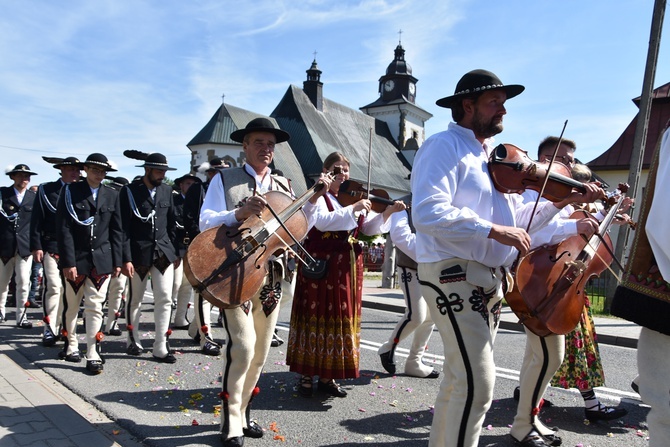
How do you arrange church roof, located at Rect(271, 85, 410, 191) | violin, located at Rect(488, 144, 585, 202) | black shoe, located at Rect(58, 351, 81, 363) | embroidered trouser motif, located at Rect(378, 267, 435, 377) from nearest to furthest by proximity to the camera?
violin, located at Rect(488, 144, 585, 202) → embroidered trouser motif, located at Rect(378, 267, 435, 377) → black shoe, located at Rect(58, 351, 81, 363) → church roof, located at Rect(271, 85, 410, 191)

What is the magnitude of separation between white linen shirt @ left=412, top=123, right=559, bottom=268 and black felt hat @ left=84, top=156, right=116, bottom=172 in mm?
4354

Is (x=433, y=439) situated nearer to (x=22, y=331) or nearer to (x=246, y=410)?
(x=246, y=410)

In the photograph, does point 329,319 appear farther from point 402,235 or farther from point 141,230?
point 141,230

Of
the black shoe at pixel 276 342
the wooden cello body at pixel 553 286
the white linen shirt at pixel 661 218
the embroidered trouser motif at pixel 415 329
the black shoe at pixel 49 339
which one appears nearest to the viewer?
the white linen shirt at pixel 661 218

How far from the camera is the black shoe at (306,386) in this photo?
5103 millimetres

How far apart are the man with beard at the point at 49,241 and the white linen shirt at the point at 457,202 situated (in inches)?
221

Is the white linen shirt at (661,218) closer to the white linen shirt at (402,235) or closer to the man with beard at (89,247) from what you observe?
the white linen shirt at (402,235)

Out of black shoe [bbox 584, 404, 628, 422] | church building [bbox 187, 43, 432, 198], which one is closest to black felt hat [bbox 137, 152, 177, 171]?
black shoe [bbox 584, 404, 628, 422]

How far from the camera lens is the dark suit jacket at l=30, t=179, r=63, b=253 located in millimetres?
7379

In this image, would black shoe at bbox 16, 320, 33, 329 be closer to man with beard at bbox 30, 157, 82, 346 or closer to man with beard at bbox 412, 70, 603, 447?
man with beard at bbox 30, 157, 82, 346

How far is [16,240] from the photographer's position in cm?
868

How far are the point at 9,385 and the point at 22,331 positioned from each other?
10.6ft

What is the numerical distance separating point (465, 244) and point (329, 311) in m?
2.35

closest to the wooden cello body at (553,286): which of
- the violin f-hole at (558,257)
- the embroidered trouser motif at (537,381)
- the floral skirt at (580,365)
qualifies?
the violin f-hole at (558,257)
